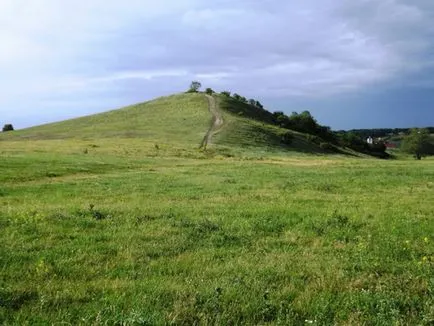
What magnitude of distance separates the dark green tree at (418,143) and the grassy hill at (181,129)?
3528 cm

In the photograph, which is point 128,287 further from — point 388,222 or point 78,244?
point 388,222

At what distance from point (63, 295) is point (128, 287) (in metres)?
0.94

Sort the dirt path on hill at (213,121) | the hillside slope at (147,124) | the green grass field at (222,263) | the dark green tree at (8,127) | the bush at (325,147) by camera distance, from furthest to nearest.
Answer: the dark green tree at (8,127) < the bush at (325,147) < the hillside slope at (147,124) < the dirt path on hill at (213,121) < the green grass field at (222,263)

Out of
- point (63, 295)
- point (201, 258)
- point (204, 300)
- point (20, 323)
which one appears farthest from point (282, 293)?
point (20, 323)

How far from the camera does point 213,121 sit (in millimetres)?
101688

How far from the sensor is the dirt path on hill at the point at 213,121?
8033 centimetres

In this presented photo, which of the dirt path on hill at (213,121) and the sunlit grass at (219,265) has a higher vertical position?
the dirt path on hill at (213,121)

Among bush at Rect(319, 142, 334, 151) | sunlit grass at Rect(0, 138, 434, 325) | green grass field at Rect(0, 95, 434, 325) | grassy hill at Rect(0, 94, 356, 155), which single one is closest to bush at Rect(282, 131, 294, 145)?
grassy hill at Rect(0, 94, 356, 155)

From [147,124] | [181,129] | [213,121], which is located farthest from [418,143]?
[147,124]

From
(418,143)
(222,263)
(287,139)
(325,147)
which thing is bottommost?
(222,263)

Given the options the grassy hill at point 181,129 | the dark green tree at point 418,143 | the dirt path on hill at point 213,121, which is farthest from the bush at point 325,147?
the dark green tree at point 418,143

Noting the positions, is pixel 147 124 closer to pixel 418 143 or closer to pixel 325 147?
pixel 325 147

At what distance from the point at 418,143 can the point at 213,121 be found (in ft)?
194

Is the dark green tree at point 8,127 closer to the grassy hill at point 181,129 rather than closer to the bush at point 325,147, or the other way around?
the grassy hill at point 181,129
